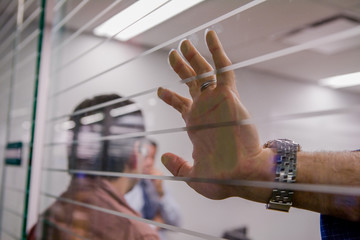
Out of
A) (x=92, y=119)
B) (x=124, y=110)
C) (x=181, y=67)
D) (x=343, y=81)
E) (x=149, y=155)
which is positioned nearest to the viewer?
(x=343, y=81)

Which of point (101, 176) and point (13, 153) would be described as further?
point (13, 153)

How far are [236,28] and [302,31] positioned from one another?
17 centimetres

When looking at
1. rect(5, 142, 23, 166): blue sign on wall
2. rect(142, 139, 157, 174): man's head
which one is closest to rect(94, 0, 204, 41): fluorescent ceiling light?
rect(142, 139, 157, 174): man's head

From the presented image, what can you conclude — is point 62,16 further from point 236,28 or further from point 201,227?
point 201,227

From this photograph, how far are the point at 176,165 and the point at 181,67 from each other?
23cm

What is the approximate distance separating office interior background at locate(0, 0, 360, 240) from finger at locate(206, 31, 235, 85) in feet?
0.04

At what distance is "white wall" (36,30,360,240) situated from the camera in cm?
48

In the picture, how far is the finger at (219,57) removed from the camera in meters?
0.66

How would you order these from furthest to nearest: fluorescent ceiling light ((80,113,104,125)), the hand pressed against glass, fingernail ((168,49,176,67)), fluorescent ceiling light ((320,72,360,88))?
1. fluorescent ceiling light ((80,113,104,125))
2. fingernail ((168,49,176,67))
3. the hand pressed against glass
4. fluorescent ceiling light ((320,72,360,88))

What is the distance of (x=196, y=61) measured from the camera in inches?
29.0

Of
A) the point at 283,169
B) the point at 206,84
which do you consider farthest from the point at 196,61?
the point at 283,169

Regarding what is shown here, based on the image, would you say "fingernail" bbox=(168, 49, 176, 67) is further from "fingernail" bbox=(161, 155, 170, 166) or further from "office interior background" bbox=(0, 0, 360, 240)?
"fingernail" bbox=(161, 155, 170, 166)

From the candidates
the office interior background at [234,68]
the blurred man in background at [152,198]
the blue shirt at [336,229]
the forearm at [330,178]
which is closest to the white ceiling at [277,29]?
the office interior background at [234,68]

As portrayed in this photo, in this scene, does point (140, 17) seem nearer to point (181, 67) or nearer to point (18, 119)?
point (181, 67)
